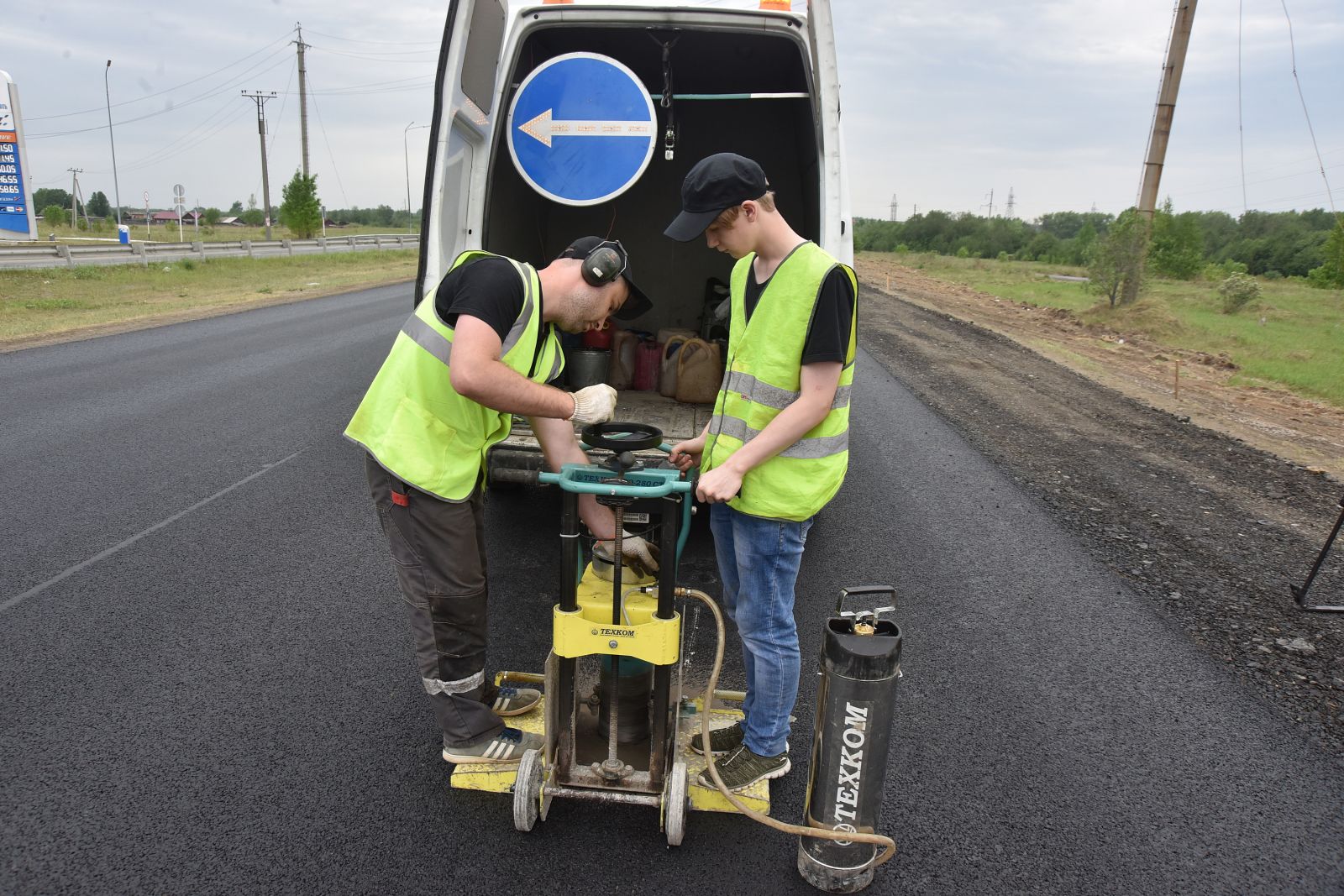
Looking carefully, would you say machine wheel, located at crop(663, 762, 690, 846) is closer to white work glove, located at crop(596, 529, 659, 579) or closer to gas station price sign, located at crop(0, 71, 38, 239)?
white work glove, located at crop(596, 529, 659, 579)

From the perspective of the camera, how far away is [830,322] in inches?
94.1

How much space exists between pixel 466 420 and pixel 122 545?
10.5 feet

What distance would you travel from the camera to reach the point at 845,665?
2324 millimetres

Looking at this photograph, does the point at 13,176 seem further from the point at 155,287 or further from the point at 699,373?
the point at 699,373

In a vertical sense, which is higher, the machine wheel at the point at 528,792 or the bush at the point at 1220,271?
the bush at the point at 1220,271

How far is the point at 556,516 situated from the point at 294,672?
6.87 feet

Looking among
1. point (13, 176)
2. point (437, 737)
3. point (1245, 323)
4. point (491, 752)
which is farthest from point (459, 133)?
point (13, 176)

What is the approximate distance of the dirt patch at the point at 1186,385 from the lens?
8391 mm

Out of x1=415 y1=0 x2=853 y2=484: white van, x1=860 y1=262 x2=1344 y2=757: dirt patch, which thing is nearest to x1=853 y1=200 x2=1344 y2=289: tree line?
x1=860 y1=262 x2=1344 y2=757: dirt patch

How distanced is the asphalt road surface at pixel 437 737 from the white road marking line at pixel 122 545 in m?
0.02

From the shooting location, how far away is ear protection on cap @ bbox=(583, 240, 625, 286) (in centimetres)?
255

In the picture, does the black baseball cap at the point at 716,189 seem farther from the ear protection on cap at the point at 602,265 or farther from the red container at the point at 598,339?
the red container at the point at 598,339

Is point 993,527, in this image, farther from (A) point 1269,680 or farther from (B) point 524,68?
(B) point 524,68

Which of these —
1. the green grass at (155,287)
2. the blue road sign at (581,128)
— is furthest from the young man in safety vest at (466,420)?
the green grass at (155,287)
